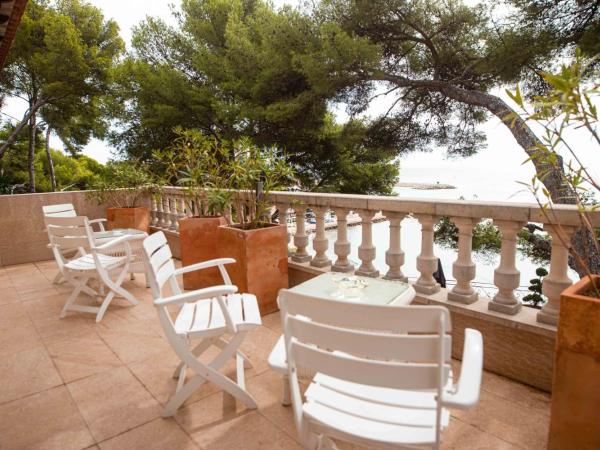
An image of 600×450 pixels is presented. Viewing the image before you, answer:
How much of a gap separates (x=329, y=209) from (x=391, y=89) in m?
7.29

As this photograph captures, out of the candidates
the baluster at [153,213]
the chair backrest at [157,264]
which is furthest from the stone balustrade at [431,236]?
the baluster at [153,213]

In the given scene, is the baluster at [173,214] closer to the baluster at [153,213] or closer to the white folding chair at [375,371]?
the baluster at [153,213]

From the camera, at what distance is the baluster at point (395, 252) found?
3.11 m

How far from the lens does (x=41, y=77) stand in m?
15.4

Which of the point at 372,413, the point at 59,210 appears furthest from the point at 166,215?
the point at 372,413

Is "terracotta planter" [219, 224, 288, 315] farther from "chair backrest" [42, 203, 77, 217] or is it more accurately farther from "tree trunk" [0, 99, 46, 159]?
"tree trunk" [0, 99, 46, 159]

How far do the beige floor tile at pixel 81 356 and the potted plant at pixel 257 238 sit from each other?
1161mm

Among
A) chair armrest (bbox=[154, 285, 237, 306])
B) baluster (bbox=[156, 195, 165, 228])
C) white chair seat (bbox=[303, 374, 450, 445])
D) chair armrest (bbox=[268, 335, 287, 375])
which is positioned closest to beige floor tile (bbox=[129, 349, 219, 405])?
chair armrest (bbox=[154, 285, 237, 306])

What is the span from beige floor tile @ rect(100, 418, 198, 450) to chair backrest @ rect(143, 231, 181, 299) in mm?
687

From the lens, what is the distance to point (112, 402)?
2.37 meters

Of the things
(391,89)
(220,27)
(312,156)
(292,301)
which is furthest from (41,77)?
Result: (292,301)

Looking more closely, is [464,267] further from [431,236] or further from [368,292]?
[368,292]

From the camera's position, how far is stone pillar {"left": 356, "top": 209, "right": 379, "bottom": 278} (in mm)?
3318

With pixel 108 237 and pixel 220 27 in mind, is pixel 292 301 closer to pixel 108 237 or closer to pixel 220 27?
pixel 108 237
